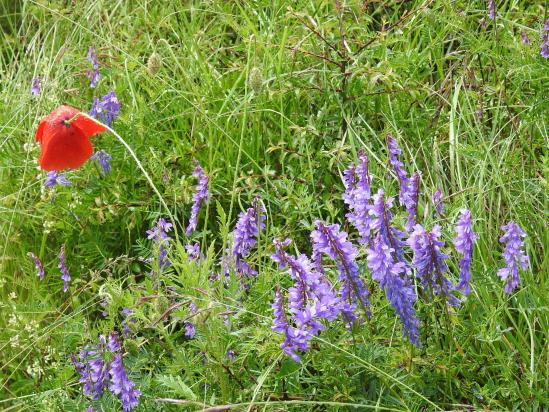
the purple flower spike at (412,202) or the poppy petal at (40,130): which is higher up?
the purple flower spike at (412,202)

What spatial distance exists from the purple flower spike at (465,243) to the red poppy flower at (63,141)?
930 millimetres

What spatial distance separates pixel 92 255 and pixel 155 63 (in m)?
0.59

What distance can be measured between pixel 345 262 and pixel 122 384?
1.63 feet

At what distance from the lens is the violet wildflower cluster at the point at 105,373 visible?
1.83 meters

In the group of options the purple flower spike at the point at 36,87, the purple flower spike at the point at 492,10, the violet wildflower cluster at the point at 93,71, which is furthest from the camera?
the purple flower spike at the point at 36,87

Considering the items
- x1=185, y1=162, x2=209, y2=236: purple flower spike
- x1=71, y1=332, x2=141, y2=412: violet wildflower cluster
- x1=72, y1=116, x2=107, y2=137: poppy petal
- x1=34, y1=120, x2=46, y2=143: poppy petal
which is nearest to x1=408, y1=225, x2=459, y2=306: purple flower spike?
x1=71, y1=332, x2=141, y2=412: violet wildflower cluster

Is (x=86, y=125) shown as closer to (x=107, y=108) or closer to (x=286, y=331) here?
(x=107, y=108)

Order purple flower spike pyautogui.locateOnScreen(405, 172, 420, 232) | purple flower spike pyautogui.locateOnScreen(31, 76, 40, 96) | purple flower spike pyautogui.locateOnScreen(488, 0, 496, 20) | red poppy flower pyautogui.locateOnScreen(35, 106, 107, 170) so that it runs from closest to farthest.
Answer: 1. purple flower spike pyautogui.locateOnScreen(405, 172, 420, 232)
2. red poppy flower pyautogui.locateOnScreen(35, 106, 107, 170)
3. purple flower spike pyautogui.locateOnScreen(488, 0, 496, 20)
4. purple flower spike pyautogui.locateOnScreen(31, 76, 40, 96)

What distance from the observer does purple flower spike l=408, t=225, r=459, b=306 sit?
5.57 feet

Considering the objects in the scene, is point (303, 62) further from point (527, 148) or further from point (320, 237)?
point (320, 237)

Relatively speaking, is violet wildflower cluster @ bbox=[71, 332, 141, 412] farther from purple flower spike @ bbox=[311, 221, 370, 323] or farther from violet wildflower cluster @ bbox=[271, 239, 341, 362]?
purple flower spike @ bbox=[311, 221, 370, 323]

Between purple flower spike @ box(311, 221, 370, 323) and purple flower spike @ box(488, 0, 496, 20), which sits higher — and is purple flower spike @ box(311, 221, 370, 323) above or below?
below

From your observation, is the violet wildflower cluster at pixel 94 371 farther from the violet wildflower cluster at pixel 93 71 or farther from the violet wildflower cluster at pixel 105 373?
the violet wildflower cluster at pixel 93 71

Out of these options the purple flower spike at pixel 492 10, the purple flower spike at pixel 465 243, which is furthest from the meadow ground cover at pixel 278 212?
the purple flower spike at pixel 492 10
